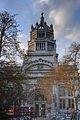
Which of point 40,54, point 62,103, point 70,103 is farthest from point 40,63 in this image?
point 70,103

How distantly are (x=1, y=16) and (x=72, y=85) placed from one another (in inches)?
666

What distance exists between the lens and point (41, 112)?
184 feet

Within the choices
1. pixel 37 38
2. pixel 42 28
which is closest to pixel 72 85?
pixel 37 38

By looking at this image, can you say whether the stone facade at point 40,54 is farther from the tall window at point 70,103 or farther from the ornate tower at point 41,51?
the tall window at point 70,103

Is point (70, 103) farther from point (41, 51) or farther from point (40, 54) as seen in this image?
point (41, 51)

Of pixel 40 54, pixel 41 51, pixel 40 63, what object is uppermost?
pixel 41 51

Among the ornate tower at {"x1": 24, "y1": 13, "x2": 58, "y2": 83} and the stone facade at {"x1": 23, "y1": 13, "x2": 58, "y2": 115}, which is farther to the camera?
the ornate tower at {"x1": 24, "y1": 13, "x2": 58, "y2": 83}

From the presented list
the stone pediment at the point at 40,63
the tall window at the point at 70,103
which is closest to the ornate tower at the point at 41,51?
the stone pediment at the point at 40,63

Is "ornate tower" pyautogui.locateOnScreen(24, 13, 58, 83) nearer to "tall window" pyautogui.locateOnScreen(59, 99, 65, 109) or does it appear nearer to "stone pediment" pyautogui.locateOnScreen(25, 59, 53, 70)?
"stone pediment" pyautogui.locateOnScreen(25, 59, 53, 70)

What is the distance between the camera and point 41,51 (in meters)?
66.8

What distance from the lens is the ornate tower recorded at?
59406 millimetres

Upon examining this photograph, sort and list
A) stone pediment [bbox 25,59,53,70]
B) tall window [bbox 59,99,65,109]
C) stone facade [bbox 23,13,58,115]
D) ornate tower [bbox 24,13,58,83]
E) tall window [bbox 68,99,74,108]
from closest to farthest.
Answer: tall window [bbox 68,99,74,108], tall window [bbox 59,99,65,109], stone facade [bbox 23,13,58,115], ornate tower [bbox 24,13,58,83], stone pediment [bbox 25,59,53,70]

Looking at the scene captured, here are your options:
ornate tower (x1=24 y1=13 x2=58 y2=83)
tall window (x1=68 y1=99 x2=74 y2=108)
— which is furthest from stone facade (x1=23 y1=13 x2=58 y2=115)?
tall window (x1=68 y1=99 x2=74 y2=108)

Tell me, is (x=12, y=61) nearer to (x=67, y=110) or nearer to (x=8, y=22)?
(x=8, y=22)
